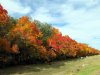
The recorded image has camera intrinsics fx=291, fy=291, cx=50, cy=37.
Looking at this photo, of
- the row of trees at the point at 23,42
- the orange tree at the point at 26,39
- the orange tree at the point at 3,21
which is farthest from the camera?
the orange tree at the point at 26,39

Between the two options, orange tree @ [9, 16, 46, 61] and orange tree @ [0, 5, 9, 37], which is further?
orange tree @ [9, 16, 46, 61]

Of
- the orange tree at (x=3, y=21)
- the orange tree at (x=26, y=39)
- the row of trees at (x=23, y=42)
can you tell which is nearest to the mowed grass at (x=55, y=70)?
the row of trees at (x=23, y=42)

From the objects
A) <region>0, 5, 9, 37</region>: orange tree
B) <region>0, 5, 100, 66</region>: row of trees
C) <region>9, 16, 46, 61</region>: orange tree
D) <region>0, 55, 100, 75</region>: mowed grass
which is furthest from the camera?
<region>9, 16, 46, 61</region>: orange tree

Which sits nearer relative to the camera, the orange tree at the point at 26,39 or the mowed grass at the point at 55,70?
the mowed grass at the point at 55,70

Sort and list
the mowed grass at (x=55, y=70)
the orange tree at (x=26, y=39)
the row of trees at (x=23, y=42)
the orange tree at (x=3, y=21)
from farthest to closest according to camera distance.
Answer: the orange tree at (x=26, y=39), the row of trees at (x=23, y=42), the orange tree at (x=3, y=21), the mowed grass at (x=55, y=70)

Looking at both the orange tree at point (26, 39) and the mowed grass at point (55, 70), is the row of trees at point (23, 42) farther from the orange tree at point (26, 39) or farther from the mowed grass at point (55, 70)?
the mowed grass at point (55, 70)

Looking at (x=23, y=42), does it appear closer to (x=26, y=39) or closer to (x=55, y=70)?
(x=26, y=39)

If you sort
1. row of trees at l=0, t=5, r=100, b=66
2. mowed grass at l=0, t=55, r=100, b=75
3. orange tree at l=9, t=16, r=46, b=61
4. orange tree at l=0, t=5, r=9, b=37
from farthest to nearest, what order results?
1. orange tree at l=9, t=16, r=46, b=61
2. row of trees at l=0, t=5, r=100, b=66
3. orange tree at l=0, t=5, r=9, b=37
4. mowed grass at l=0, t=55, r=100, b=75

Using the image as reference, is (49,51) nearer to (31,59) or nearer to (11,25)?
(31,59)

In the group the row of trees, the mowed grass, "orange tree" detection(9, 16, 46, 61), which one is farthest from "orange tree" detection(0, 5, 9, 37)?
the mowed grass

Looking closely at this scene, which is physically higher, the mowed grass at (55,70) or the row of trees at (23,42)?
the row of trees at (23,42)

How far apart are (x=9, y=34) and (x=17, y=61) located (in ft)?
36.2

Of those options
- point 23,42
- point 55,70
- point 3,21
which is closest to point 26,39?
point 23,42

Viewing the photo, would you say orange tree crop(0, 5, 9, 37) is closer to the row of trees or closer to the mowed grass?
the row of trees
